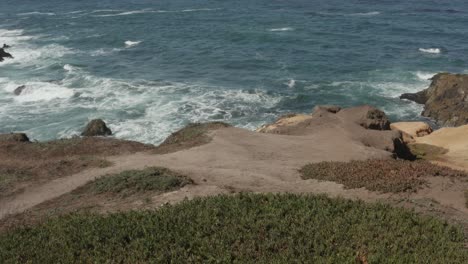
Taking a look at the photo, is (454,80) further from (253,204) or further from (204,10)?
(204,10)

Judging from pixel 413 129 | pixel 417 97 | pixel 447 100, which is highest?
pixel 413 129

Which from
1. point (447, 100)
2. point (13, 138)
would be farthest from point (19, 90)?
point (447, 100)

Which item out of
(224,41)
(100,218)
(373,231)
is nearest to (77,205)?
(100,218)

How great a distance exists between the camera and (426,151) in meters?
36.9

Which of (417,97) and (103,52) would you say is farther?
(103,52)

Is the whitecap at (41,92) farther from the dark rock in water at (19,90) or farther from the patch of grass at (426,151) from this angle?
the patch of grass at (426,151)

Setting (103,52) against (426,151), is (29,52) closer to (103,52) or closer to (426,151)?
(103,52)

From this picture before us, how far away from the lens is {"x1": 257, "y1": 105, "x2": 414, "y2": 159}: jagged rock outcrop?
3281 centimetres

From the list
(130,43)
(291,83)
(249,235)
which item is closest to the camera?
(249,235)

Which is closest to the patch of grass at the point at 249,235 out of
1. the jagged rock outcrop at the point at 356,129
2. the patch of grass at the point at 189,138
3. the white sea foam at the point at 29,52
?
the patch of grass at the point at 189,138

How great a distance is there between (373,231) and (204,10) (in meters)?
92.9

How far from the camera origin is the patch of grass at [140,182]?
2339 centimetres

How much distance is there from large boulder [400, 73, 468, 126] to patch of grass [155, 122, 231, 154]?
27886 mm

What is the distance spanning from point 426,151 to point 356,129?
19.8 feet
